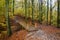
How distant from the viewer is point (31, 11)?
10.1 meters

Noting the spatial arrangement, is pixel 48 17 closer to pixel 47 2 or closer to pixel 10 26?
pixel 47 2

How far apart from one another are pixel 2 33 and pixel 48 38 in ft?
6.84

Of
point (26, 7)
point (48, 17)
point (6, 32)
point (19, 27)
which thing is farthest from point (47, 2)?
point (6, 32)

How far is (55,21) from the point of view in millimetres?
10883

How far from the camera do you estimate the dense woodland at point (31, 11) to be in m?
6.31

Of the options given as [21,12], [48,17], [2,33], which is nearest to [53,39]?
[2,33]

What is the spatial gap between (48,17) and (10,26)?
19.0ft

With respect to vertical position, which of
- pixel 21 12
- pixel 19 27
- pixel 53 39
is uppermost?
pixel 21 12

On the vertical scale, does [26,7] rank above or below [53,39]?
above

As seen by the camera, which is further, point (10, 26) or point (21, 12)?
point (21, 12)

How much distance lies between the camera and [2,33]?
19.9ft

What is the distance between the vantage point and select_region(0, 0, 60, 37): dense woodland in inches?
248

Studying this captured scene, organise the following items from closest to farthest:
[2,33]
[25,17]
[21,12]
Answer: [2,33]
[21,12]
[25,17]

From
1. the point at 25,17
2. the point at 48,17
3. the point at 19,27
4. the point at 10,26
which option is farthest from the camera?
the point at 48,17
